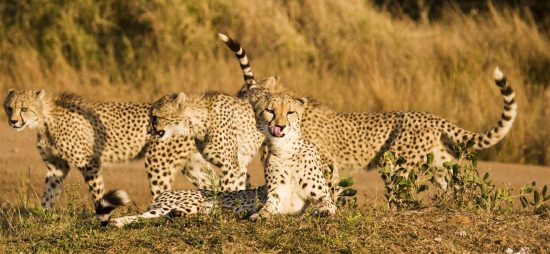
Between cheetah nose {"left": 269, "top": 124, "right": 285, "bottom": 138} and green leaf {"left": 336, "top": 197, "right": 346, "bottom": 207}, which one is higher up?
cheetah nose {"left": 269, "top": 124, "right": 285, "bottom": 138}

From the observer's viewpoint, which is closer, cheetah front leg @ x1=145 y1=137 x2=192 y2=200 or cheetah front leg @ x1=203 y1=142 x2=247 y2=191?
cheetah front leg @ x1=203 y1=142 x2=247 y2=191

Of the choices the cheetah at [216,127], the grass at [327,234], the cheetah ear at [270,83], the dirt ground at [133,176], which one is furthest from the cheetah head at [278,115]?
the dirt ground at [133,176]

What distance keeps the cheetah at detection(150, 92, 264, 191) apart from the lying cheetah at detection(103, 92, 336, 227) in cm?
163

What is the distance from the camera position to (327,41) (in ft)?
46.8

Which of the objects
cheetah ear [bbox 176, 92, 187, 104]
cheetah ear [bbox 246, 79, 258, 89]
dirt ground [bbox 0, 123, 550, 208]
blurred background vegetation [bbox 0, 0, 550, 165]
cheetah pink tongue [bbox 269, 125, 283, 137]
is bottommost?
dirt ground [bbox 0, 123, 550, 208]

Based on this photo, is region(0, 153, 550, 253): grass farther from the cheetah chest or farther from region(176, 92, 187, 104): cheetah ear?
region(176, 92, 187, 104): cheetah ear

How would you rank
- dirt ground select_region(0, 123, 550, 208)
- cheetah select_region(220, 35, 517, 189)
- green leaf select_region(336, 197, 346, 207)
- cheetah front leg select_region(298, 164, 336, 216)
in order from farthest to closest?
dirt ground select_region(0, 123, 550, 208) < cheetah select_region(220, 35, 517, 189) < green leaf select_region(336, 197, 346, 207) < cheetah front leg select_region(298, 164, 336, 216)

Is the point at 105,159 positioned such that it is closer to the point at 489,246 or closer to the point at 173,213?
the point at 173,213

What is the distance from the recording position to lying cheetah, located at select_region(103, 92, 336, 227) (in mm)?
5984

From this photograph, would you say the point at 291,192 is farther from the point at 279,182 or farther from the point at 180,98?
the point at 180,98

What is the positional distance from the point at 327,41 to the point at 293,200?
324 inches

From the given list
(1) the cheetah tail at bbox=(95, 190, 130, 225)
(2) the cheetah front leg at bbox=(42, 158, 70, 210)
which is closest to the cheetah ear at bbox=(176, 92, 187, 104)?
(2) the cheetah front leg at bbox=(42, 158, 70, 210)

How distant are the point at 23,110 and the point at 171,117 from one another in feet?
4.06

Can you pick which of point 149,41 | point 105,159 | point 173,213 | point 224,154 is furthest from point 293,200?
point 149,41
